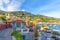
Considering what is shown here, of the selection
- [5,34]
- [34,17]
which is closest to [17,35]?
[5,34]

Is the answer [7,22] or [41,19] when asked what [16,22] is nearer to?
[7,22]

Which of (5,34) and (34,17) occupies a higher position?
(34,17)

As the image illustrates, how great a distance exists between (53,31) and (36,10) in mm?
397

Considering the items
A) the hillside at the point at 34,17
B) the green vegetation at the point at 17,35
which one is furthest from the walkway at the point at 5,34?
the hillside at the point at 34,17

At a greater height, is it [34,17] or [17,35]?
[34,17]

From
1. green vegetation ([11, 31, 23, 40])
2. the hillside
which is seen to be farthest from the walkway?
the hillside

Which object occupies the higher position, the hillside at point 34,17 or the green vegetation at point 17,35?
the hillside at point 34,17

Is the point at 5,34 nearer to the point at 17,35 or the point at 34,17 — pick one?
the point at 17,35

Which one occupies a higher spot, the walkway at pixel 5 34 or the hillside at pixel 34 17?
the hillside at pixel 34 17

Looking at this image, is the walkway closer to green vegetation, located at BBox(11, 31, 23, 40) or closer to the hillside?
green vegetation, located at BBox(11, 31, 23, 40)

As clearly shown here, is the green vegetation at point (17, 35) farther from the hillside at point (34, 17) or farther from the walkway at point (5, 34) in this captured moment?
the hillside at point (34, 17)

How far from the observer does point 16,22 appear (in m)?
2.04

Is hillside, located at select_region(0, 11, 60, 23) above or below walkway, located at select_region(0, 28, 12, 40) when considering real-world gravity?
above

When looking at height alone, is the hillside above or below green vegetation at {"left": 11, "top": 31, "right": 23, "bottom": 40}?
above
